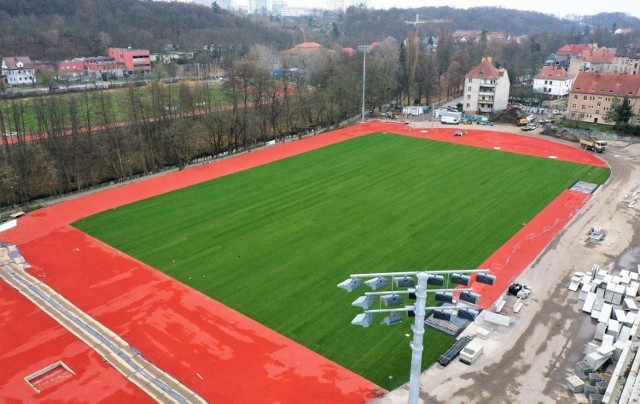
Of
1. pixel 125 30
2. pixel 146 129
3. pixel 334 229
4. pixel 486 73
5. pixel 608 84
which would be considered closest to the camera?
pixel 334 229

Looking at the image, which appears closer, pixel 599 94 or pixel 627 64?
pixel 599 94

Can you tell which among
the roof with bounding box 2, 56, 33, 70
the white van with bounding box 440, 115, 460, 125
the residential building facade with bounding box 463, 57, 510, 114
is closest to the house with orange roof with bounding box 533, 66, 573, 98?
the residential building facade with bounding box 463, 57, 510, 114

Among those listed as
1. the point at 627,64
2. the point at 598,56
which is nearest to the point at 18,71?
the point at 598,56

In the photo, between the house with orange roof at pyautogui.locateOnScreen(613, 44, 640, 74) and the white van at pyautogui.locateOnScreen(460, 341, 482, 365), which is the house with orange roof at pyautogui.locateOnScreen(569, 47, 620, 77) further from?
the white van at pyautogui.locateOnScreen(460, 341, 482, 365)

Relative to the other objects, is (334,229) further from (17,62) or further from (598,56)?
(598,56)

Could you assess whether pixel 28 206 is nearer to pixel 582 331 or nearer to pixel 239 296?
pixel 239 296

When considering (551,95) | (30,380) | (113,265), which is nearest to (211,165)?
(113,265)
